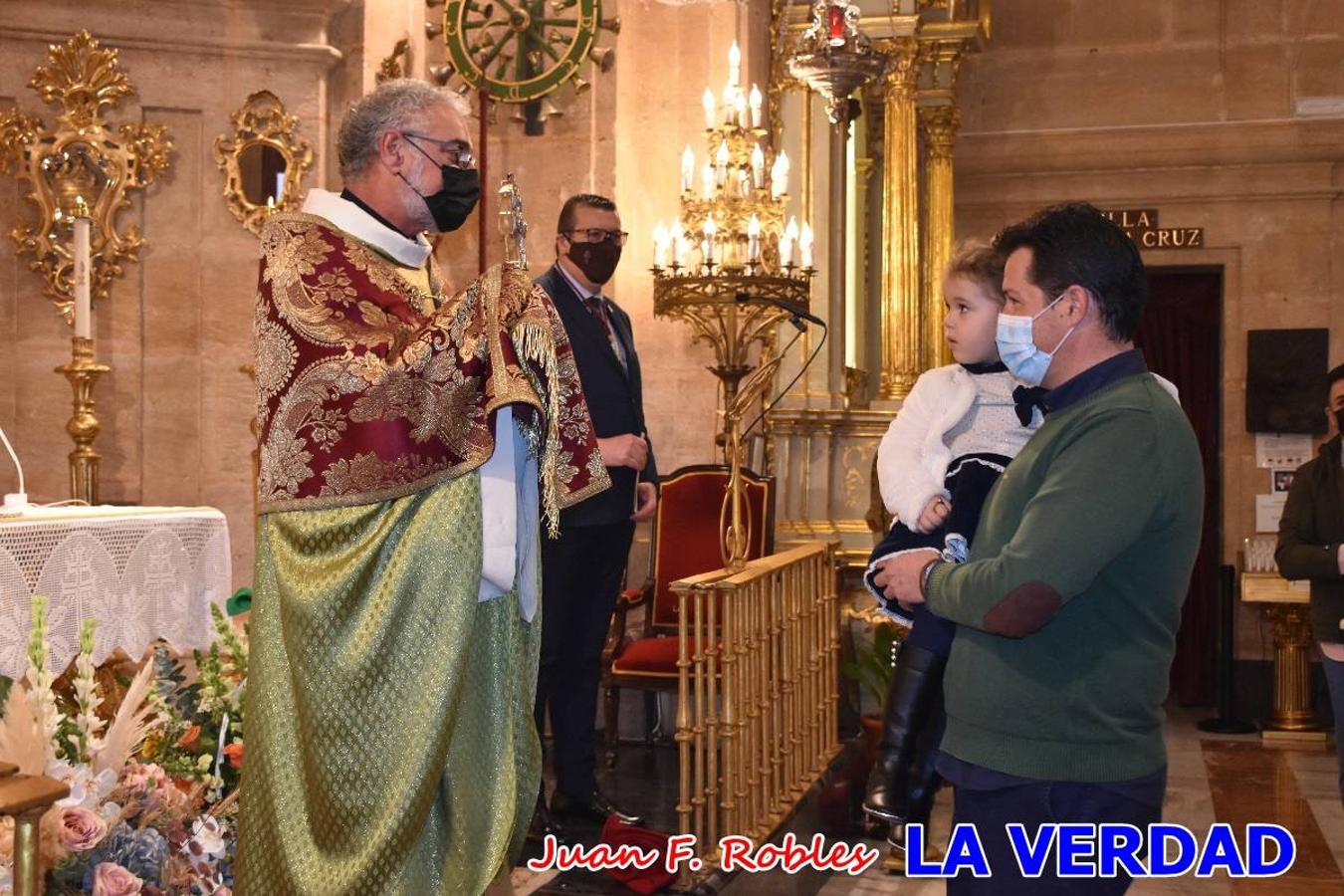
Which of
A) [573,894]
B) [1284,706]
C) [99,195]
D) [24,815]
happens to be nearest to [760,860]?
[573,894]

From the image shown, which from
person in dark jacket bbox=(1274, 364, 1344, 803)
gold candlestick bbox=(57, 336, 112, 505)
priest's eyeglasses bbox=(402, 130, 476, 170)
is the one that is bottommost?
person in dark jacket bbox=(1274, 364, 1344, 803)

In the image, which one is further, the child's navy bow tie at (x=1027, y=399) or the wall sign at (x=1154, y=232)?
the wall sign at (x=1154, y=232)

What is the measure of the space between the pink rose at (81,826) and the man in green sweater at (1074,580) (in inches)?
54.5

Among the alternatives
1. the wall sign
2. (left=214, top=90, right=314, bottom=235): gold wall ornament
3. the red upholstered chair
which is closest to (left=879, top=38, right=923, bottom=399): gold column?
the red upholstered chair

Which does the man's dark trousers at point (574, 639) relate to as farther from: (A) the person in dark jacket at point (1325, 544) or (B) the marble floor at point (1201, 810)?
(A) the person in dark jacket at point (1325, 544)

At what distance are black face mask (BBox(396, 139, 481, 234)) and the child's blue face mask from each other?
45.3 inches

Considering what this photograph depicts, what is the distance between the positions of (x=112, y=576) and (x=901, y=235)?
4686mm

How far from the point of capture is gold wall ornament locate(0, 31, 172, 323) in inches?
247

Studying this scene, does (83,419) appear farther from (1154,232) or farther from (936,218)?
(1154,232)

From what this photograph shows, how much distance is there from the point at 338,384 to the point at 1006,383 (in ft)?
4.94

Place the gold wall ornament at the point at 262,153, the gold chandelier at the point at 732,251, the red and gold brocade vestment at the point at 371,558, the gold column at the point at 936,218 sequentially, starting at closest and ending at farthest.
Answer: the red and gold brocade vestment at the point at 371,558 → the gold chandelier at the point at 732,251 → the gold wall ornament at the point at 262,153 → the gold column at the point at 936,218

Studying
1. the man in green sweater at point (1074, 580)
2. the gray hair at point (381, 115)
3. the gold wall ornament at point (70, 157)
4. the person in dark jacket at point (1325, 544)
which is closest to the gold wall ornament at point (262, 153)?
the gold wall ornament at point (70, 157)

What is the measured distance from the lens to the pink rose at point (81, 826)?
251 centimetres

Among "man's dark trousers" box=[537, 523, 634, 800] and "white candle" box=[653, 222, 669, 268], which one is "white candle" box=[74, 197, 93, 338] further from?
"white candle" box=[653, 222, 669, 268]
